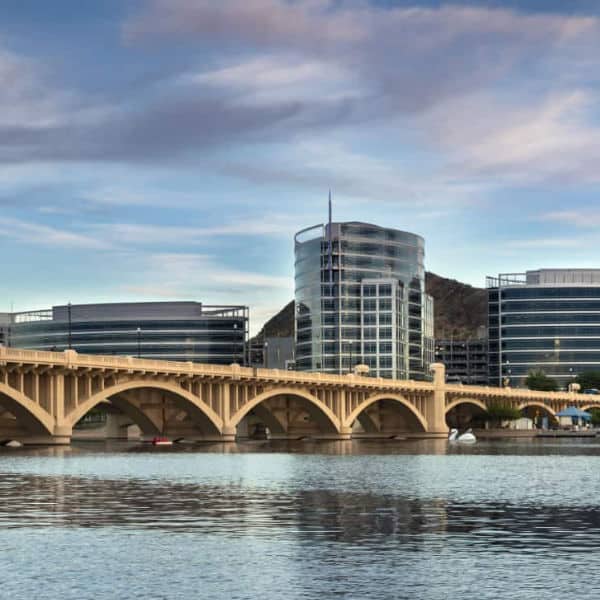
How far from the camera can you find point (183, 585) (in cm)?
3431

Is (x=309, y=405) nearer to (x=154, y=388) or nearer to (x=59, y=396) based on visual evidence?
(x=154, y=388)

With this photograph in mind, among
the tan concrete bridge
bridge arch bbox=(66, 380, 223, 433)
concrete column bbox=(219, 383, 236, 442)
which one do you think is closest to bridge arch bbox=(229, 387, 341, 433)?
the tan concrete bridge

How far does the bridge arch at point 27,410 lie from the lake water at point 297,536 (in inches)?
1209

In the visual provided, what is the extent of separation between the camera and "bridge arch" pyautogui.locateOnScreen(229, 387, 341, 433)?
497 ft

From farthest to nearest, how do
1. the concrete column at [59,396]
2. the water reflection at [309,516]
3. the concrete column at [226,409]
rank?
the concrete column at [226,409]
the concrete column at [59,396]
the water reflection at [309,516]

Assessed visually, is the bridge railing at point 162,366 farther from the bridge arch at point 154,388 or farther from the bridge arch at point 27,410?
the bridge arch at point 27,410

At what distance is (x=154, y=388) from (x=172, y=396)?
4872 mm

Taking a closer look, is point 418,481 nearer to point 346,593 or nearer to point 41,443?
point 346,593

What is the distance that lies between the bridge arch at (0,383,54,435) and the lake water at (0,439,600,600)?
30.7 metres

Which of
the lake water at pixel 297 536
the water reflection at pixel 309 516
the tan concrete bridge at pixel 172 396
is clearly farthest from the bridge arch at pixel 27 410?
the water reflection at pixel 309 516

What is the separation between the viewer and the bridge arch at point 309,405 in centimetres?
15150

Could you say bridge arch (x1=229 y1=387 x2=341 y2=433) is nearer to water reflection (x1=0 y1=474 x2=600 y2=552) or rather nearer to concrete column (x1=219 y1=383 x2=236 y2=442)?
concrete column (x1=219 y1=383 x2=236 y2=442)

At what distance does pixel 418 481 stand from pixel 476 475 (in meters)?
8.61

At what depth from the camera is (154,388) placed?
446 ft
